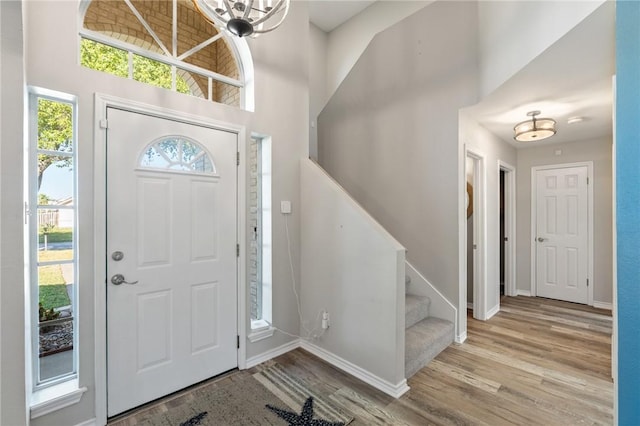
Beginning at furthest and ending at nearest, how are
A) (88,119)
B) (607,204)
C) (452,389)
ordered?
(607,204) < (452,389) < (88,119)

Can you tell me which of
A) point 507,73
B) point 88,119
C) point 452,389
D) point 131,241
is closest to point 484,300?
point 452,389

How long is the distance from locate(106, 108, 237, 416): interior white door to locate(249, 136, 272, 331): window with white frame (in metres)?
0.34

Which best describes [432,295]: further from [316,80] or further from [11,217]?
[316,80]

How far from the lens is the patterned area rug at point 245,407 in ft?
6.08

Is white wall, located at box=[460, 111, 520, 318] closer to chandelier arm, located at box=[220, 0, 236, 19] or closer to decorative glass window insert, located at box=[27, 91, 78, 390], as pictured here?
chandelier arm, located at box=[220, 0, 236, 19]

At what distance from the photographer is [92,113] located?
176 centimetres

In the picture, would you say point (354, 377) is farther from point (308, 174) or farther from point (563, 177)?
point (563, 177)

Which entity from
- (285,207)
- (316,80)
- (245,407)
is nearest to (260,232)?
(285,207)

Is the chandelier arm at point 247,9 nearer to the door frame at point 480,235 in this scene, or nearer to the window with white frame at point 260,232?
the window with white frame at point 260,232

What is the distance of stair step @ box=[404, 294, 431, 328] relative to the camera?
2.89m

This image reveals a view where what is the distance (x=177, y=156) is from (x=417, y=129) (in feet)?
8.43

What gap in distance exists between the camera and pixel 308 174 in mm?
2758

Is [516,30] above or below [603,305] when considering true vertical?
above

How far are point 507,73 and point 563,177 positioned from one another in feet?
9.50
